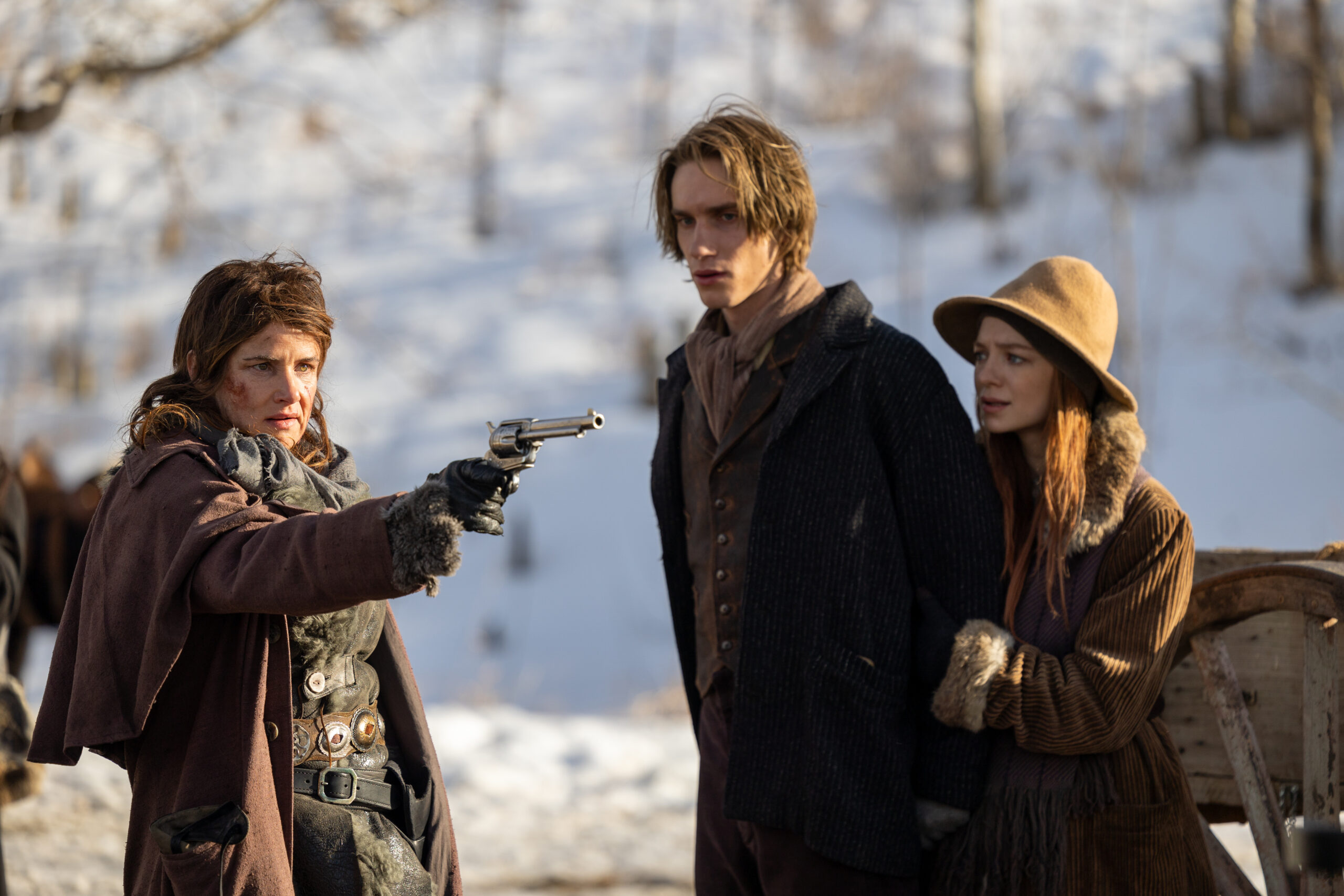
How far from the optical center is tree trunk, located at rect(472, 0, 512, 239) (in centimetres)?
1655

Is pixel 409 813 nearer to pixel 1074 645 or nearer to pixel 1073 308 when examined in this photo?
pixel 1074 645

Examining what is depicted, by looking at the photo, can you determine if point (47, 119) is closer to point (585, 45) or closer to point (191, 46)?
point (191, 46)

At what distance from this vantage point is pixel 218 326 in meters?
2.06

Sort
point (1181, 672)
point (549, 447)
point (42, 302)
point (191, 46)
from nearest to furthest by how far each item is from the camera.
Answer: point (1181, 672), point (191, 46), point (549, 447), point (42, 302)

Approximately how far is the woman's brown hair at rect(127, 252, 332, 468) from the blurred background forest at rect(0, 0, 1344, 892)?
2.78m

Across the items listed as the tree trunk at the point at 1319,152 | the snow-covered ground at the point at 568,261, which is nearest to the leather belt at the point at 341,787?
the snow-covered ground at the point at 568,261

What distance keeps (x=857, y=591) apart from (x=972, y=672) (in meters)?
0.28

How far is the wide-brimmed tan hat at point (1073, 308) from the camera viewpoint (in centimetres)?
236

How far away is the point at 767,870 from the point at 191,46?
207 inches

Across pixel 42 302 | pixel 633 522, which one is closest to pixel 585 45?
pixel 42 302

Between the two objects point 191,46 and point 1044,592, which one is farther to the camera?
point 191,46

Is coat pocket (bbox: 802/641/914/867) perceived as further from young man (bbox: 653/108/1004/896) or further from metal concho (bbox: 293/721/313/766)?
metal concho (bbox: 293/721/313/766)

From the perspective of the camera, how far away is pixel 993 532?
235cm

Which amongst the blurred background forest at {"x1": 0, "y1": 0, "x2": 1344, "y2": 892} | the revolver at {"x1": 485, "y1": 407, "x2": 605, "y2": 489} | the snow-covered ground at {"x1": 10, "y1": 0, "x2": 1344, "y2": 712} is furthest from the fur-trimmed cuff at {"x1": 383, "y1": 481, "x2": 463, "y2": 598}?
the snow-covered ground at {"x1": 10, "y1": 0, "x2": 1344, "y2": 712}
